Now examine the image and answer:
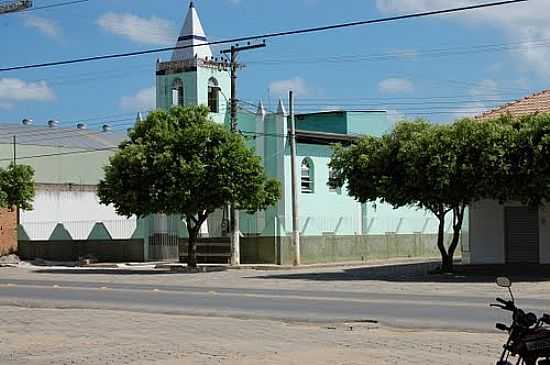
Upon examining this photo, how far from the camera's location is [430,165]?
30.4 meters

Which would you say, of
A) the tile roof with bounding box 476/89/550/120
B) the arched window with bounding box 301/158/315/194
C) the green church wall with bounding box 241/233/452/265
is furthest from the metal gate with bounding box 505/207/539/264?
the arched window with bounding box 301/158/315/194

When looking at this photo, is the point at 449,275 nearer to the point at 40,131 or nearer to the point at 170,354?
the point at 170,354

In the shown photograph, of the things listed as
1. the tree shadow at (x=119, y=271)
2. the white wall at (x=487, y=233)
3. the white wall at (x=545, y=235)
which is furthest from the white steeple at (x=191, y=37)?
the white wall at (x=545, y=235)

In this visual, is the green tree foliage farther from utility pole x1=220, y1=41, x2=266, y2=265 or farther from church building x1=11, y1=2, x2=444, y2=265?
utility pole x1=220, y1=41, x2=266, y2=265

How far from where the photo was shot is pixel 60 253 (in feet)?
176

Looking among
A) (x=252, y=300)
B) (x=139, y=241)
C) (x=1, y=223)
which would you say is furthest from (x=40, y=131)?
(x=252, y=300)

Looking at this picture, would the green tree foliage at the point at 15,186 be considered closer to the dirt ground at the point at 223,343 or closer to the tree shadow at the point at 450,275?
the tree shadow at the point at 450,275

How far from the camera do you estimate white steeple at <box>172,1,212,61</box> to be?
50688 millimetres

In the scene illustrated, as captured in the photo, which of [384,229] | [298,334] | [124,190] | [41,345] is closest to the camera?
[41,345]

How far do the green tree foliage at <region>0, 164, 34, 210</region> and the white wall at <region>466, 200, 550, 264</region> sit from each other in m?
26.8

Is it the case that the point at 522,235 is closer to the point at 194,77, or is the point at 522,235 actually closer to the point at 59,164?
the point at 194,77

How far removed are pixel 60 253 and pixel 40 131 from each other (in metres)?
24.3

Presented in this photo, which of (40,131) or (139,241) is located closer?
(139,241)

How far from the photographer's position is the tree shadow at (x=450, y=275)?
102 feet
